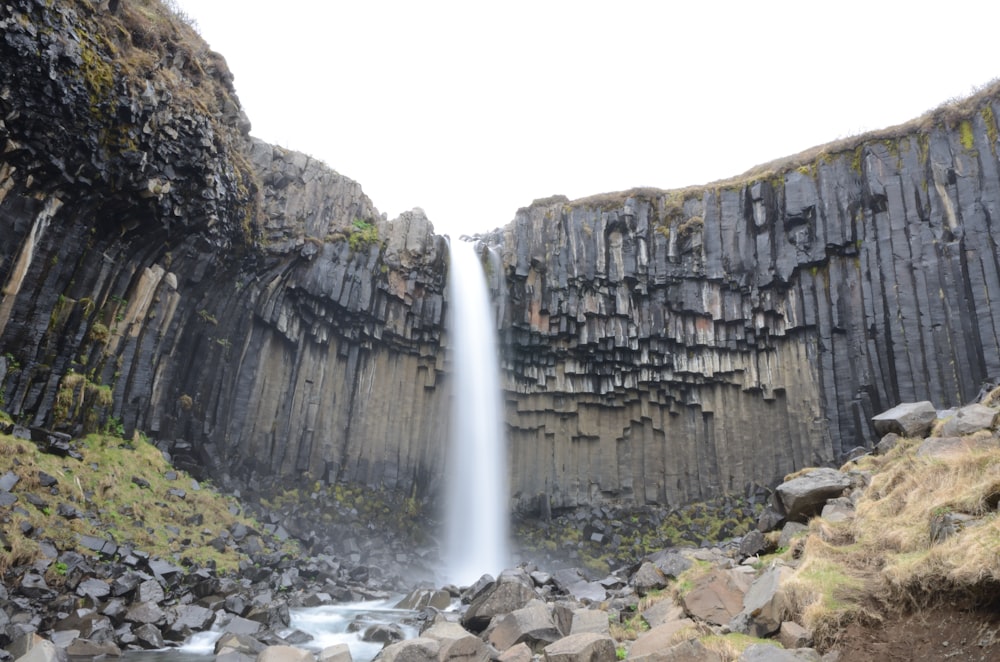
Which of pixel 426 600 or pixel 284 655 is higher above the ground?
pixel 284 655

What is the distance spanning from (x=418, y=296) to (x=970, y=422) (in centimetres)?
1995

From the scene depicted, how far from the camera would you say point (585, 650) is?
24.3 feet

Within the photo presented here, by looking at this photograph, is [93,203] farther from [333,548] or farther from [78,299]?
[333,548]

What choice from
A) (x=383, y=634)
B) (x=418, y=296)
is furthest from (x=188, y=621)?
(x=418, y=296)

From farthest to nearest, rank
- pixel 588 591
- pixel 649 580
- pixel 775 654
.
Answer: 1. pixel 588 591
2. pixel 649 580
3. pixel 775 654

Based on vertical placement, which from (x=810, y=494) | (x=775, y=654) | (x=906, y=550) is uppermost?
(x=810, y=494)

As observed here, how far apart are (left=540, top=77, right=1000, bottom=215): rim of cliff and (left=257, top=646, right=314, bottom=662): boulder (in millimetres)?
23211

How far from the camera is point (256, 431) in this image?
2305cm

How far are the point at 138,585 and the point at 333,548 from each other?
32.5 ft

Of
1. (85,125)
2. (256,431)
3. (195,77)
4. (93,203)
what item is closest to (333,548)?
(256,431)

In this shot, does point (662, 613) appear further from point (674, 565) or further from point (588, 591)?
point (588, 591)

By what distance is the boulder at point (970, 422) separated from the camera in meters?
10.1

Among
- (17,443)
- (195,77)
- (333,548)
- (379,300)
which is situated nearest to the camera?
(17,443)

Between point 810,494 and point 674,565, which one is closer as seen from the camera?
point 810,494
